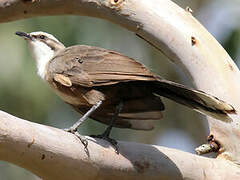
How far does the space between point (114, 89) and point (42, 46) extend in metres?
1.25

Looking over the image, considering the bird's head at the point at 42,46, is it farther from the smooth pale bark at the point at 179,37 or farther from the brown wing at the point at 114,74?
the smooth pale bark at the point at 179,37

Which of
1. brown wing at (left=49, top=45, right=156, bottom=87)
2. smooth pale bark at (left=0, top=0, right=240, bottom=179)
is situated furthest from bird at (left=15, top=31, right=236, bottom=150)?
smooth pale bark at (left=0, top=0, right=240, bottom=179)

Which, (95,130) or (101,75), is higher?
(101,75)

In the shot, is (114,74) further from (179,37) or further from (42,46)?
(42,46)

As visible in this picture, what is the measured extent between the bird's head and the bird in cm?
32

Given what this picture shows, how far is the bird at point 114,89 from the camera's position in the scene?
4586mm

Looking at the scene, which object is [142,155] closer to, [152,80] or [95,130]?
[152,80]

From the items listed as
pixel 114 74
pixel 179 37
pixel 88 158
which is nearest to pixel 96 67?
pixel 114 74

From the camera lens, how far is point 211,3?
34.2 feet

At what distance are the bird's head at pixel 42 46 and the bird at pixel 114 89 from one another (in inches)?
12.6

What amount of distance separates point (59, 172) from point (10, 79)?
5988 millimetres

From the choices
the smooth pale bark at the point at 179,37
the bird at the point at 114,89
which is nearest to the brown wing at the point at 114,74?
the bird at the point at 114,89

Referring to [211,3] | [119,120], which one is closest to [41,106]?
[211,3]

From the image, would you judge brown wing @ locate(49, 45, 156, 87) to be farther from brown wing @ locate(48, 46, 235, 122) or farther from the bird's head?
the bird's head
